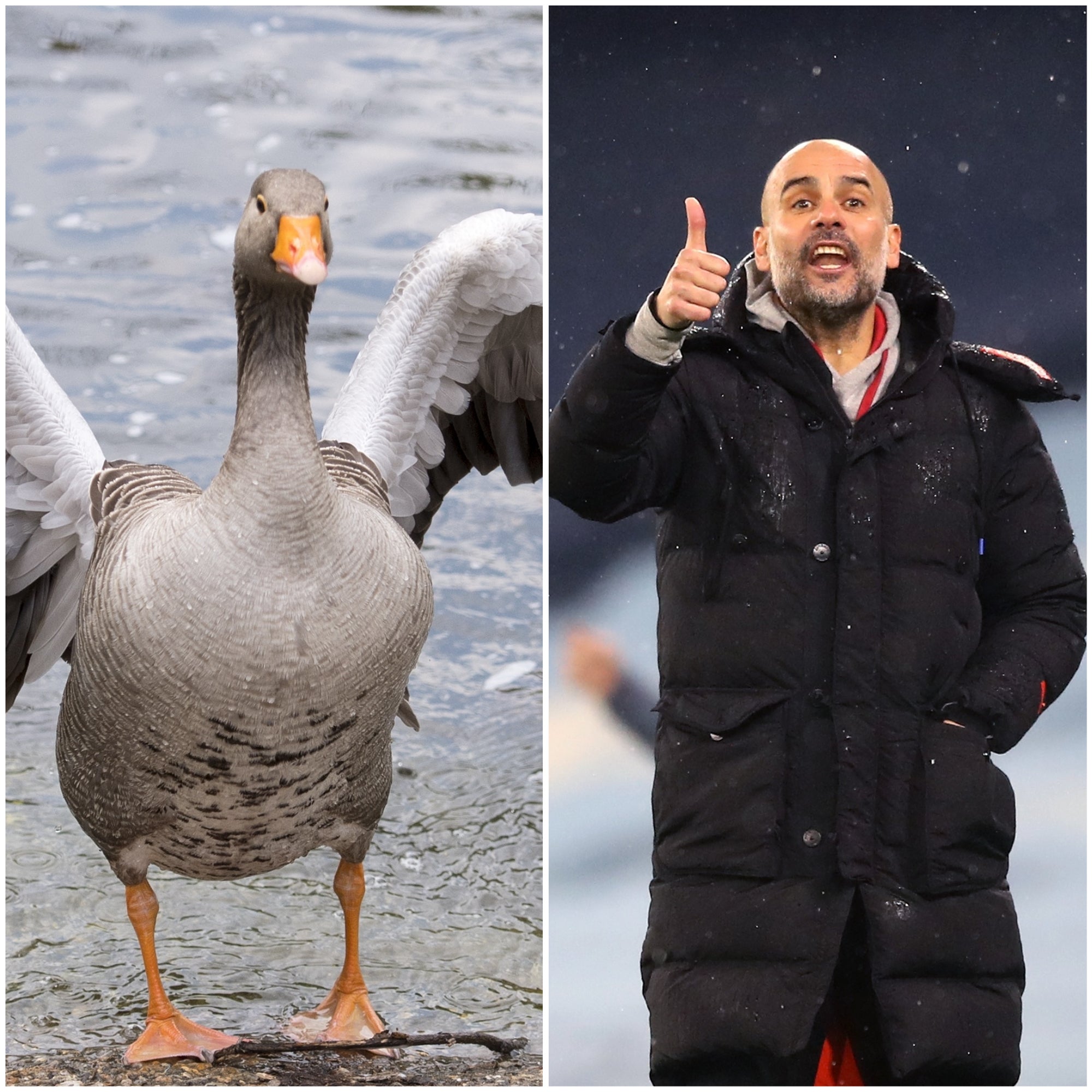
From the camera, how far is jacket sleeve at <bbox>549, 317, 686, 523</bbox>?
231cm

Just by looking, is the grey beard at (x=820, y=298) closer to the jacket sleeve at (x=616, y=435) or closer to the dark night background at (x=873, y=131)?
the dark night background at (x=873, y=131)

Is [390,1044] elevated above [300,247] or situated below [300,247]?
below

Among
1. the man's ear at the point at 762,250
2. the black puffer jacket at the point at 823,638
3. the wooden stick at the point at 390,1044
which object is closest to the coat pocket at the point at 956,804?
the black puffer jacket at the point at 823,638

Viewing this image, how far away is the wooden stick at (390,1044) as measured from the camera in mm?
2918

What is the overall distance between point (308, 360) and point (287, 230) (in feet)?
13.6

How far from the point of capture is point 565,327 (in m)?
2.61

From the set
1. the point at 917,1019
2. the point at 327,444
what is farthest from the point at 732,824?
the point at 327,444

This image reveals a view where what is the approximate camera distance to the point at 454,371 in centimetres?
385

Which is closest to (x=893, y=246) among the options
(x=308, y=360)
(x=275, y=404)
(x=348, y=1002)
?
(x=275, y=404)

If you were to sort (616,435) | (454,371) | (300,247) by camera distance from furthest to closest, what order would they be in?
(454,371)
(300,247)
(616,435)

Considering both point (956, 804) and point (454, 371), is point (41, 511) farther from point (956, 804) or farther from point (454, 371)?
point (956, 804)

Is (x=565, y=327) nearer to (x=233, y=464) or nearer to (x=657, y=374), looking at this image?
(x=657, y=374)

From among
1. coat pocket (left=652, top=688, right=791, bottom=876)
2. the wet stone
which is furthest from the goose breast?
coat pocket (left=652, top=688, right=791, bottom=876)

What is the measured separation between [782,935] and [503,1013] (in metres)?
1.29
